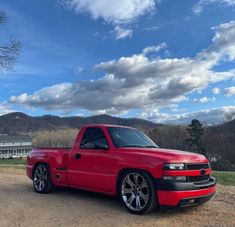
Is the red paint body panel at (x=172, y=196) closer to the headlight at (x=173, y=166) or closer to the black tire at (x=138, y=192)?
the black tire at (x=138, y=192)

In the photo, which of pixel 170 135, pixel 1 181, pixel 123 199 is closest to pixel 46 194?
pixel 123 199

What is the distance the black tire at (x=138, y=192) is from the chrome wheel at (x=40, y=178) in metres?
2.76

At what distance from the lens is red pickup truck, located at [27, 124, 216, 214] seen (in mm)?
6816

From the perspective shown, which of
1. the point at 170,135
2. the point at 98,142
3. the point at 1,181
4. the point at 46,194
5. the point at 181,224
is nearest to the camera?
the point at 181,224

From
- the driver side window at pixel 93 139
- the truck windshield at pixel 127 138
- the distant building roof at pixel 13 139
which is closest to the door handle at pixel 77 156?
the driver side window at pixel 93 139

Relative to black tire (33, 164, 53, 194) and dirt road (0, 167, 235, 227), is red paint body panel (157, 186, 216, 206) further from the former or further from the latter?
black tire (33, 164, 53, 194)

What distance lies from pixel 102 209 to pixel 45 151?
2.84 meters

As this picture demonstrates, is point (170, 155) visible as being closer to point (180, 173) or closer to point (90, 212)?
point (180, 173)

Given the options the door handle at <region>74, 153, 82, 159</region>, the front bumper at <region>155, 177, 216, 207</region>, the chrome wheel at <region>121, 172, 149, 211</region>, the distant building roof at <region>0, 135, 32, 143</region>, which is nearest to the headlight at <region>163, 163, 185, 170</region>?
the front bumper at <region>155, 177, 216, 207</region>

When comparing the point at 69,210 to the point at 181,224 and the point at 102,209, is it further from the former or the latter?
the point at 181,224

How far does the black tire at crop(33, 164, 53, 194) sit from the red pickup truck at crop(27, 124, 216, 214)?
0.03 meters

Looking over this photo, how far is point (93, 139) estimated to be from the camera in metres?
8.55

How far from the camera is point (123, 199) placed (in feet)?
24.2

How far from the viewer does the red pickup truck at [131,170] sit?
6.82 meters
